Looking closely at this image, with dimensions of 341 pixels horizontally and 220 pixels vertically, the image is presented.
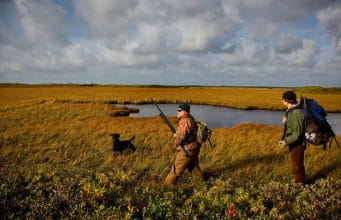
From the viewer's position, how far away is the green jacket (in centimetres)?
690

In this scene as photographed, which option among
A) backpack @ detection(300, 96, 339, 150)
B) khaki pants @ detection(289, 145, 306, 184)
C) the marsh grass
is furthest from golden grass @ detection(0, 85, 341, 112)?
backpack @ detection(300, 96, 339, 150)

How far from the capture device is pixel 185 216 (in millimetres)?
4711

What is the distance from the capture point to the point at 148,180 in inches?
351

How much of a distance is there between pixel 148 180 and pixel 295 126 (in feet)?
14.3

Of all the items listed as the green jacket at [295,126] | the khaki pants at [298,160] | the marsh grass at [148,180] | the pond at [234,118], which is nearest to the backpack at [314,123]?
the green jacket at [295,126]

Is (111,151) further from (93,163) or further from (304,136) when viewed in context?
(304,136)

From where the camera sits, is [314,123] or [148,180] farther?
[148,180]

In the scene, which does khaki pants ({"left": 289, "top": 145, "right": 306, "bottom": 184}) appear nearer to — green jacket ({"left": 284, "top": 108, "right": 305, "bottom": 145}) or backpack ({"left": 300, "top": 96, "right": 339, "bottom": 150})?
green jacket ({"left": 284, "top": 108, "right": 305, "bottom": 145})

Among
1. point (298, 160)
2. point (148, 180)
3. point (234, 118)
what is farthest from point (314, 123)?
point (234, 118)

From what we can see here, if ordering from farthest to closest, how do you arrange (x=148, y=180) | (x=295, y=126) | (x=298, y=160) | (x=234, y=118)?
1. (x=234, y=118)
2. (x=148, y=180)
3. (x=298, y=160)
4. (x=295, y=126)

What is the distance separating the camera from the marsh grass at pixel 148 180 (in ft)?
16.6

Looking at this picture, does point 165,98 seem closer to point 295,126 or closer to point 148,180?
point 148,180

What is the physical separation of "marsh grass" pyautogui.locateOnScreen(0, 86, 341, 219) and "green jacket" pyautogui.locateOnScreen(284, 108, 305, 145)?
1.00m

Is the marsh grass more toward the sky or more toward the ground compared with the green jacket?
more toward the ground
